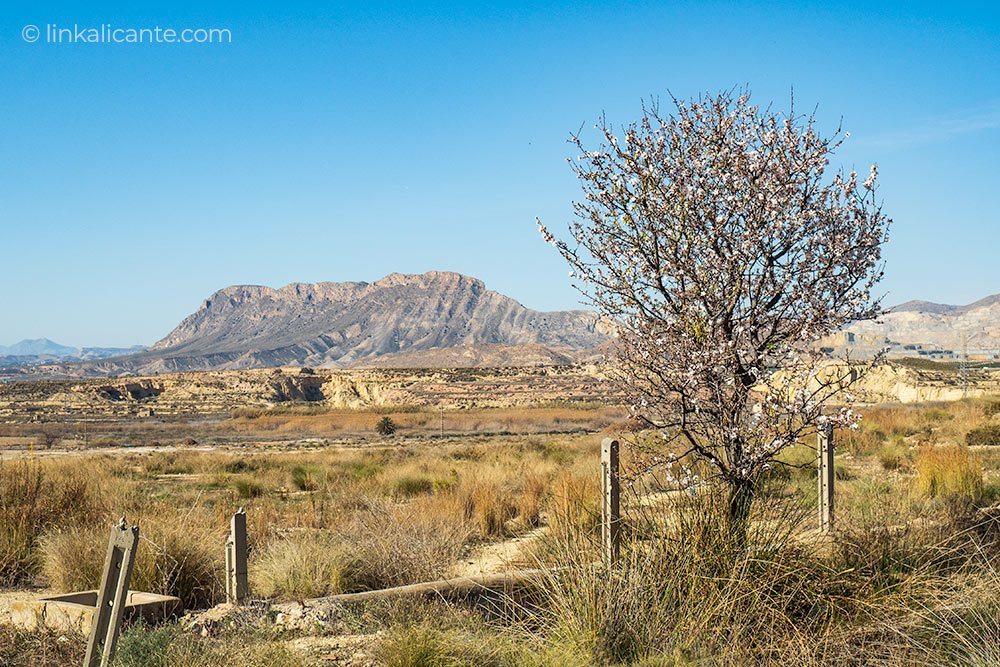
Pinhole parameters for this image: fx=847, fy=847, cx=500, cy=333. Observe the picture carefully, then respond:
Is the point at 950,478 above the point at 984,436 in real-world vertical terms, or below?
above

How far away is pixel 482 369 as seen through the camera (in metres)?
120

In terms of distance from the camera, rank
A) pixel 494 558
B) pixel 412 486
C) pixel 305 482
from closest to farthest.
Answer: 1. pixel 494 558
2. pixel 412 486
3. pixel 305 482

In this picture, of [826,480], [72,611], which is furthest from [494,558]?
[72,611]

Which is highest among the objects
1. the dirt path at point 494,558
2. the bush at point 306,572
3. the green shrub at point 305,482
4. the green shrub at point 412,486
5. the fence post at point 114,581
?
the fence post at point 114,581

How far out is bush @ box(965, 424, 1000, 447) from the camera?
2431 cm

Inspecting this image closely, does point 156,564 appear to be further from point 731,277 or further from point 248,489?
point 248,489

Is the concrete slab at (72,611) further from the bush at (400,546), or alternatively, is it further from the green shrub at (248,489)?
the green shrub at (248,489)

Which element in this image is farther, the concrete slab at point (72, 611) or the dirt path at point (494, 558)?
the dirt path at point (494, 558)

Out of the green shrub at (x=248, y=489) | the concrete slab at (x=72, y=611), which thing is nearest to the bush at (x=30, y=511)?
the concrete slab at (x=72, y=611)

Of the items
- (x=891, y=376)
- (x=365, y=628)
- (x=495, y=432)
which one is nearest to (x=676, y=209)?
(x=365, y=628)

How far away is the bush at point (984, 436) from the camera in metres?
24.3

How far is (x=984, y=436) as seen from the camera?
81.0 ft

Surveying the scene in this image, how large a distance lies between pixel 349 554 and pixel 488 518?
181 inches

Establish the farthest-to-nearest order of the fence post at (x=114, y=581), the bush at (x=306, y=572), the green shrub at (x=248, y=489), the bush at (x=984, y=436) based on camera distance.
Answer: the bush at (x=984, y=436) → the green shrub at (x=248, y=489) → the bush at (x=306, y=572) → the fence post at (x=114, y=581)
